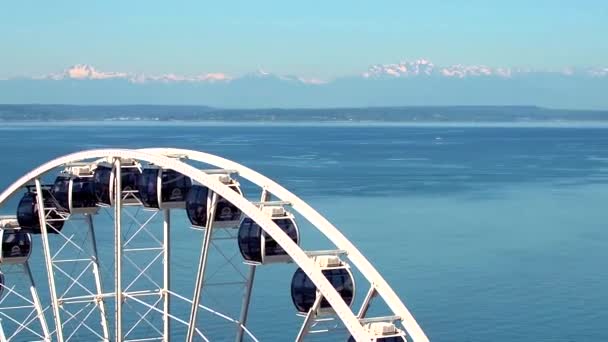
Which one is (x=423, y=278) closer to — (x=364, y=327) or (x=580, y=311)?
(x=580, y=311)

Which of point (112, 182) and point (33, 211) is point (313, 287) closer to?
point (112, 182)

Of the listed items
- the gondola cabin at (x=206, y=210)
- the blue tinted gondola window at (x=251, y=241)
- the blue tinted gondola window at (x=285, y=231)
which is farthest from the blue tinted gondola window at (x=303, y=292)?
the gondola cabin at (x=206, y=210)

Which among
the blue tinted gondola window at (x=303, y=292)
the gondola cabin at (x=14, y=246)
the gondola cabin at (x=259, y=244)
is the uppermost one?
the gondola cabin at (x=259, y=244)

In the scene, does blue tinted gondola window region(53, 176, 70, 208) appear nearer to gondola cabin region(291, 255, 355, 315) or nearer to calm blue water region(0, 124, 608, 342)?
gondola cabin region(291, 255, 355, 315)

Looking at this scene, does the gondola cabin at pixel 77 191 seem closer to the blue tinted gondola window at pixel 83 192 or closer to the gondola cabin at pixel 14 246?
the blue tinted gondola window at pixel 83 192

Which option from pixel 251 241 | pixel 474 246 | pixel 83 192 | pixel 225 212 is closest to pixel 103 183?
pixel 83 192

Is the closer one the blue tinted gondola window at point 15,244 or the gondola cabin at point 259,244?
the gondola cabin at point 259,244
